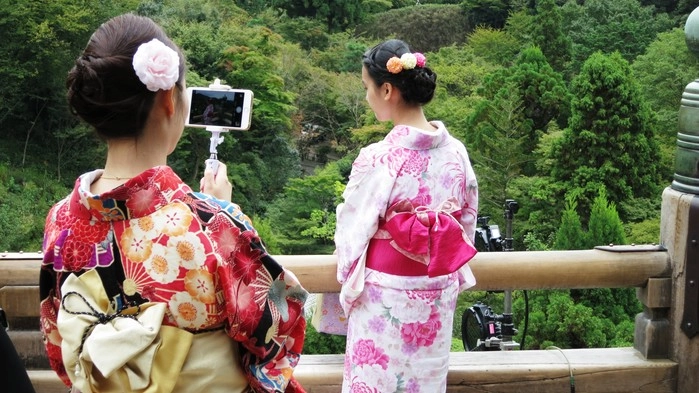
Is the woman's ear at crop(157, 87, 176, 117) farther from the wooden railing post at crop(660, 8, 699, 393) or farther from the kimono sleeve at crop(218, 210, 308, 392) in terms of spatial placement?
the wooden railing post at crop(660, 8, 699, 393)

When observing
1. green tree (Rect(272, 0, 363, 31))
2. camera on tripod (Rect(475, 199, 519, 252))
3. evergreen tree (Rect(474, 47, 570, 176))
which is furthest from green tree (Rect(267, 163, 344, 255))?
camera on tripod (Rect(475, 199, 519, 252))

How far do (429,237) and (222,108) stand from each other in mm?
812

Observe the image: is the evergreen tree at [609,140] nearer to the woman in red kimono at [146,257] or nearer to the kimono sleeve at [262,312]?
the kimono sleeve at [262,312]

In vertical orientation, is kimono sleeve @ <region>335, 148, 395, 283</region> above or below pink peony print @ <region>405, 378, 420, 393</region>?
above

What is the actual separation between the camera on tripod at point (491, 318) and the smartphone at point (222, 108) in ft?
5.06

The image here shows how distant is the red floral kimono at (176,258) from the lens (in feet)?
4.56

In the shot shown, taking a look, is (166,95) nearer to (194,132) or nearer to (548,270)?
(548,270)

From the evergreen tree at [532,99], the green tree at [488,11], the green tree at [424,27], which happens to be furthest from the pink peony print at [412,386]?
the green tree at [424,27]

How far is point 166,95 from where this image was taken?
55.3 inches

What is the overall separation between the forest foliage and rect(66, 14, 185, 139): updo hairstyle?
29.9 ft

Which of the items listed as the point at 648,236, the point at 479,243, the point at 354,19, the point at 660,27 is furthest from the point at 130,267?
the point at 354,19

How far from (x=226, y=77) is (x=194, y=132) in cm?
167

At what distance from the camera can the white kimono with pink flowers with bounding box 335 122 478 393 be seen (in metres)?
2.50

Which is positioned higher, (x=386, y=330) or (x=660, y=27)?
(x=660, y=27)
